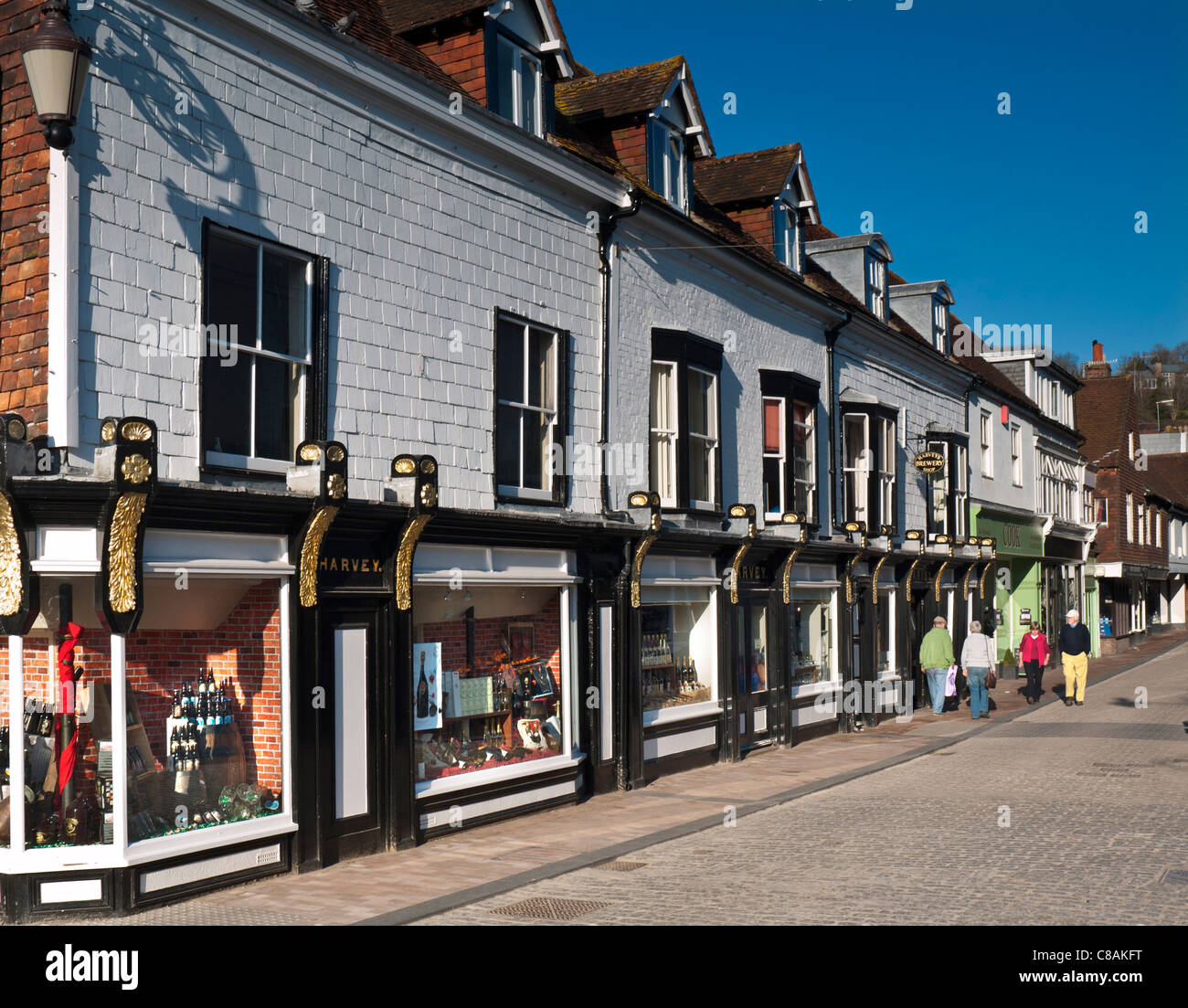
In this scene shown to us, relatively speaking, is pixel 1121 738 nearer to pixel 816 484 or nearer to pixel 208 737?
pixel 816 484

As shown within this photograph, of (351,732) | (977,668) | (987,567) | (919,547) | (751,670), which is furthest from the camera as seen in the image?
(987,567)

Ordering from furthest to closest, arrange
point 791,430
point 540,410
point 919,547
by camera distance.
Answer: point 919,547
point 791,430
point 540,410

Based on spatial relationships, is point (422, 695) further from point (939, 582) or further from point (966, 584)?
point (966, 584)

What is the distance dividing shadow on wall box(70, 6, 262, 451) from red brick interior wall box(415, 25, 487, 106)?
143 inches

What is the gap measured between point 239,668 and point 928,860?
5.89 metres

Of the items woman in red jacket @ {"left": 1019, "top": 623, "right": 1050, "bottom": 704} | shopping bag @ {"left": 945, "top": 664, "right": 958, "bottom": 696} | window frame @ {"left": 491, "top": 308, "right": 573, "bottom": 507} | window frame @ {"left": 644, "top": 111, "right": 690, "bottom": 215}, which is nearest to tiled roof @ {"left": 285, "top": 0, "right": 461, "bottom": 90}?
window frame @ {"left": 491, "top": 308, "right": 573, "bottom": 507}

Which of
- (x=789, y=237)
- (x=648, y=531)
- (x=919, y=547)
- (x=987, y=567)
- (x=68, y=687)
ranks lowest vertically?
(x=68, y=687)

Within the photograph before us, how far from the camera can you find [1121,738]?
732 inches

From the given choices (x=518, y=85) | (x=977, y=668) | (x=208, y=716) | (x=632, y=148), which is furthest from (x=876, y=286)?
(x=208, y=716)

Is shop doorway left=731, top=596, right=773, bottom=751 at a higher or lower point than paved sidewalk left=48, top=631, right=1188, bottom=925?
higher

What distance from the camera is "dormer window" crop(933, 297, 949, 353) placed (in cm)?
2847

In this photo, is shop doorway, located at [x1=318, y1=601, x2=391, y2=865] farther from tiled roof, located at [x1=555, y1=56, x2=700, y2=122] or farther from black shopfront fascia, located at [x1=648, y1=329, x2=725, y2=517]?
tiled roof, located at [x1=555, y1=56, x2=700, y2=122]

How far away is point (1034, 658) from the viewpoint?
24750 mm

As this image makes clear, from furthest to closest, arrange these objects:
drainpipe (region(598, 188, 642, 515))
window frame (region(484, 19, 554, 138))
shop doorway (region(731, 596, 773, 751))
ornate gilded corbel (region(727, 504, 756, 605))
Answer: shop doorway (region(731, 596, 773, 751)), ornate gilded corbel (region(727, 504, 756, 605)), drainpipe (region(598, 188, 642, 515)), window frame (region(484, 19, 554, 138))
